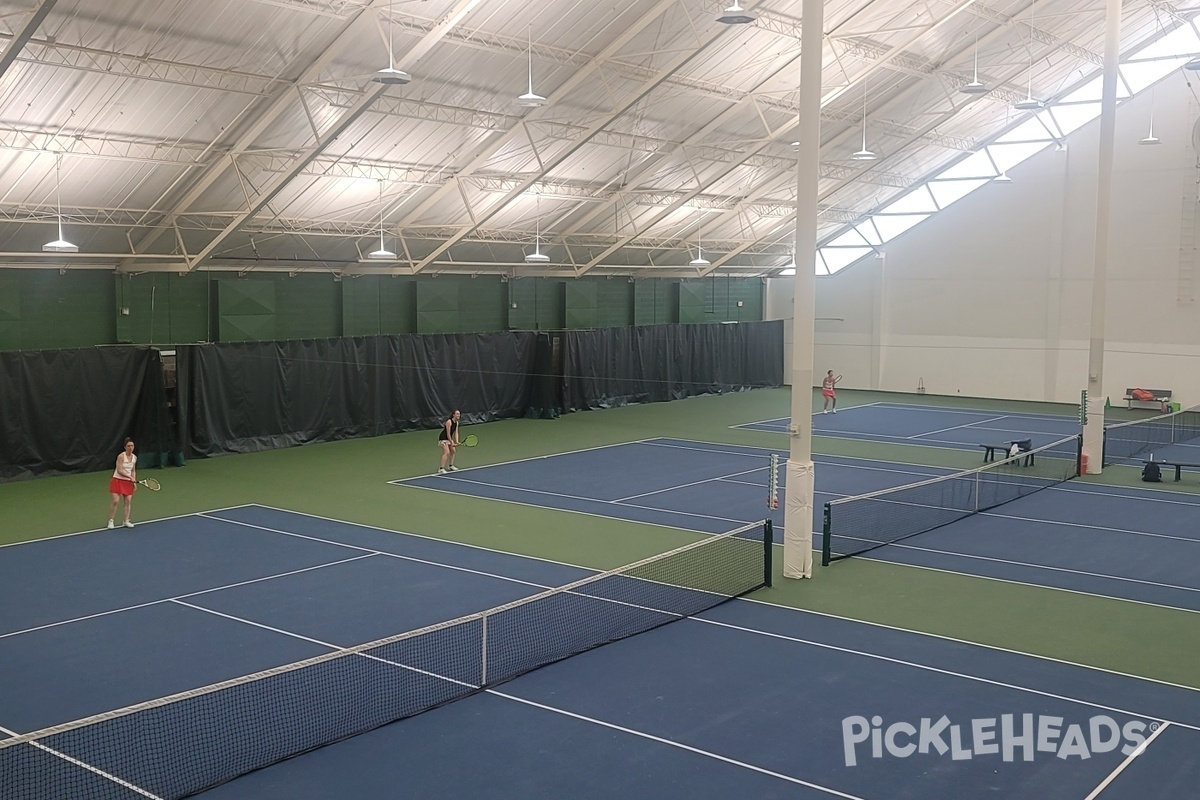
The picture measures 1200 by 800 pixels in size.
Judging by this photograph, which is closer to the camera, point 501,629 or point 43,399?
point 501,629

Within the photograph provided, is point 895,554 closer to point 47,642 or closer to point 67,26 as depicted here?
point 47,642

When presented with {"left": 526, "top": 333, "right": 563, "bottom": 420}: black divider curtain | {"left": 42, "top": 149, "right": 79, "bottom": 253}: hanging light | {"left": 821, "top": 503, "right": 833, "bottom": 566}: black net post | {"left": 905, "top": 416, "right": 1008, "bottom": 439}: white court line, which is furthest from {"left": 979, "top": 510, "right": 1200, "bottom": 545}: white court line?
{"left": 42, "top": 149, "right": 79, "bottom": 253}: hanging light

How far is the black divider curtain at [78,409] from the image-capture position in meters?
23.2

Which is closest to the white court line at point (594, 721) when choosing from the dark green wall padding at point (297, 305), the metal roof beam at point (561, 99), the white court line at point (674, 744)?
the white court line at point (674, 744)

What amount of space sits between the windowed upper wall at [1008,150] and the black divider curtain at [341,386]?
49.8 feet

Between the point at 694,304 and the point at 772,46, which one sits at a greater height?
the point at 772,46

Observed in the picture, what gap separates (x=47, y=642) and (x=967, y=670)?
10.0 m

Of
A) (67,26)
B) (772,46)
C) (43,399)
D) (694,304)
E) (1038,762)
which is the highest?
(772,46)

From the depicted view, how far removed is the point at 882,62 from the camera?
93.7 feet

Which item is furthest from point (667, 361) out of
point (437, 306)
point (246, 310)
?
point (246, 310)

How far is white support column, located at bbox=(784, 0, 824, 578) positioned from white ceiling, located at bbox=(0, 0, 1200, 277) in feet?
26.7

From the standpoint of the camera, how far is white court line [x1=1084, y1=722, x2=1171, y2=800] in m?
8.90

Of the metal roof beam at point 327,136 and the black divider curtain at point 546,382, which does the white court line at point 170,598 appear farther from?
the black divider curtain at point 546,382

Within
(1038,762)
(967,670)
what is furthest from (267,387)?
(1038,762)
